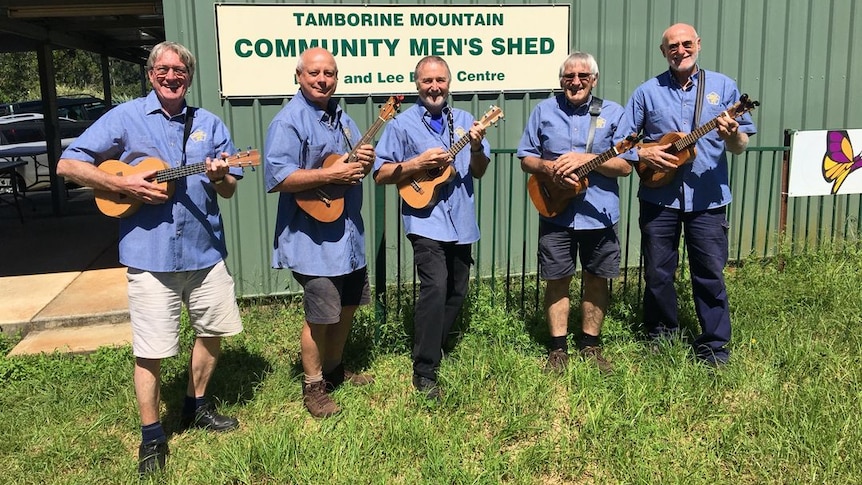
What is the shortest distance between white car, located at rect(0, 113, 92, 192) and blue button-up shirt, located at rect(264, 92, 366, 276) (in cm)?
932

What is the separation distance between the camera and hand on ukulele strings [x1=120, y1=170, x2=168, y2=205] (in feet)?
→ 8.93

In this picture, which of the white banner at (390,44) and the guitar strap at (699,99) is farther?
the white banner at (390,44)

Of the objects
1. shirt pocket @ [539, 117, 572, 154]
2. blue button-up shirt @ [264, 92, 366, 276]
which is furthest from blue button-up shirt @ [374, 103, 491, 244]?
shirt pocket @ [539, 117, 572, 154]

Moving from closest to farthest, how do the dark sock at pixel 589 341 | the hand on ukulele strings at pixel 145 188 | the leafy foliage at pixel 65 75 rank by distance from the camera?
the hand on ukulele strings at pixel 145 188
the dark sock at pixel 589 341
the leafy foliage at pixel 65 75

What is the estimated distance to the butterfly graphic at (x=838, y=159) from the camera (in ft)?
16.9

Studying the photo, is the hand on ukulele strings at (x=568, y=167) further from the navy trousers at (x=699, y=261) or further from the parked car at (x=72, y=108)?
the parked car at (x=72, y=108)

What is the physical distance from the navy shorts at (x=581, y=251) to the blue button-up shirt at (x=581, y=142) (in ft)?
0.24

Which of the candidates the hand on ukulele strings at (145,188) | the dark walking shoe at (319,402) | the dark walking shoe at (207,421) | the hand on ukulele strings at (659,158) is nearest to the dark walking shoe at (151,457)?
the dark walking shoe at (207,421)

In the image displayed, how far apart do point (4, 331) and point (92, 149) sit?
114 inches

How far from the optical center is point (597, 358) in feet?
12.4

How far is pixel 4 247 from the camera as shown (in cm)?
709

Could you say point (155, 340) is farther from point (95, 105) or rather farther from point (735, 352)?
point (95, 105)

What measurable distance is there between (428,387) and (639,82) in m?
3.61

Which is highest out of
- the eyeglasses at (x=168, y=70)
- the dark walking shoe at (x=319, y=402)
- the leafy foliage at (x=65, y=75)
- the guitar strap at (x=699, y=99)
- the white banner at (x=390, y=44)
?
the leafy foliage at (x=65, y=75)
